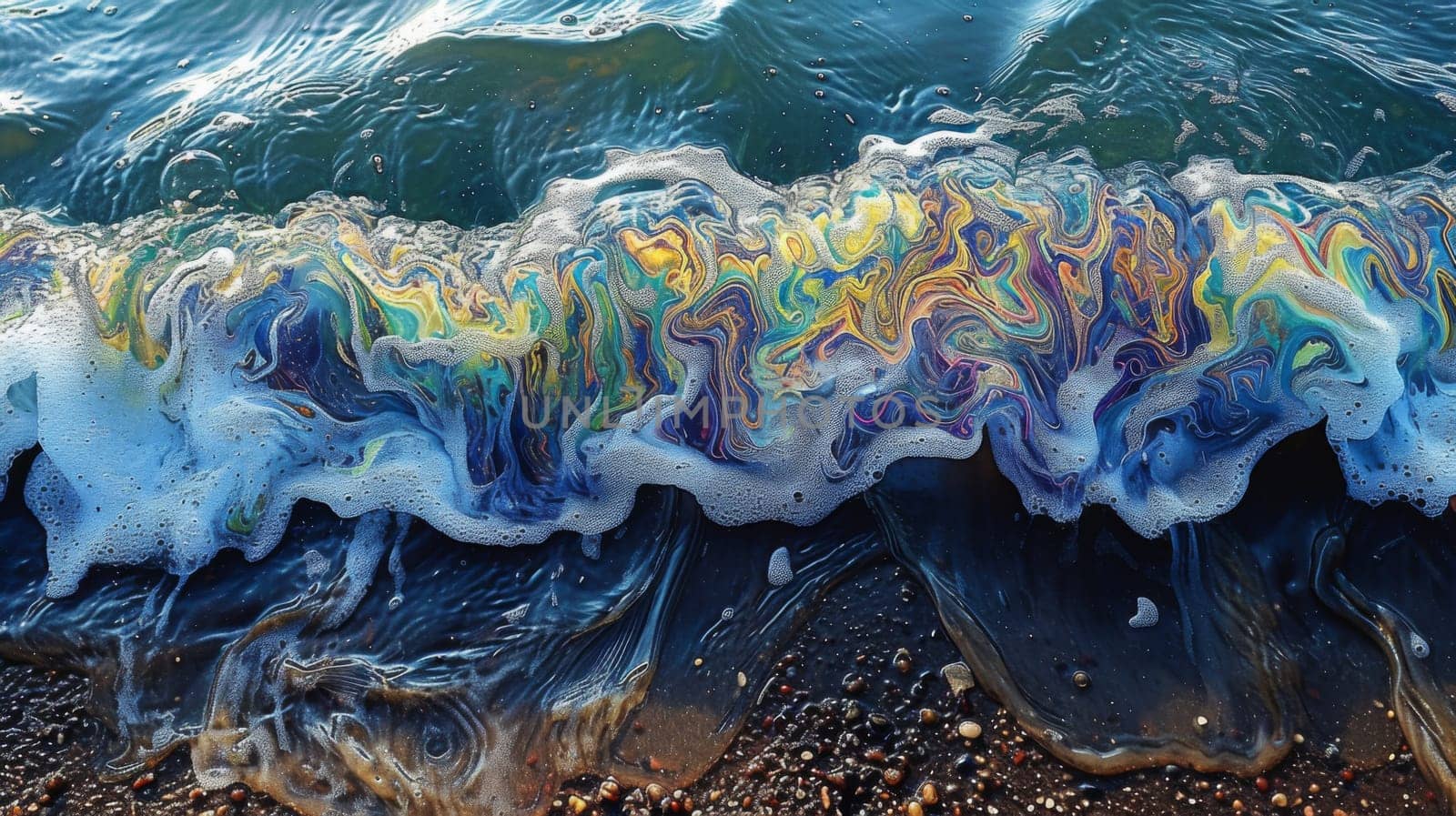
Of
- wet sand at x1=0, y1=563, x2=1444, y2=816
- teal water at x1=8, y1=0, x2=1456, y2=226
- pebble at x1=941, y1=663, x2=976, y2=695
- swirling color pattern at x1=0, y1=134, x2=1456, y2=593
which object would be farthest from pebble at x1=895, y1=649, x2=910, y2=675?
teal water at x1=8, y1=0, x2=1456, y2=226

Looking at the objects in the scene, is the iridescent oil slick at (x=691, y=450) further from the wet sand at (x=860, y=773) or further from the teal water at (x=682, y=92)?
the teal water at (x=682, y=92)


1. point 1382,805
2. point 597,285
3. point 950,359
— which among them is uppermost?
point 597,285

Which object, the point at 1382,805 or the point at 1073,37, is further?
the point at 1073,37

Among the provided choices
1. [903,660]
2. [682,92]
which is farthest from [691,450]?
[682,92]

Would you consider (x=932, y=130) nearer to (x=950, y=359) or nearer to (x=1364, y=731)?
(x=950, y=359)

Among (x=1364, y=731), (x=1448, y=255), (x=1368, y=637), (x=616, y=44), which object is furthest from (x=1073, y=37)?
(x=1364, y=731)

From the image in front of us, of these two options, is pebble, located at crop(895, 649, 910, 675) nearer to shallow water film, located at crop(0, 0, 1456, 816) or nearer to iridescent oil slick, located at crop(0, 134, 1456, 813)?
shallow water film, located at crop(0, 0, 1456, 816)

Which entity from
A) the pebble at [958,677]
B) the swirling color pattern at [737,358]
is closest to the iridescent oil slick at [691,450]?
the swirling color pattern at [737,358]
